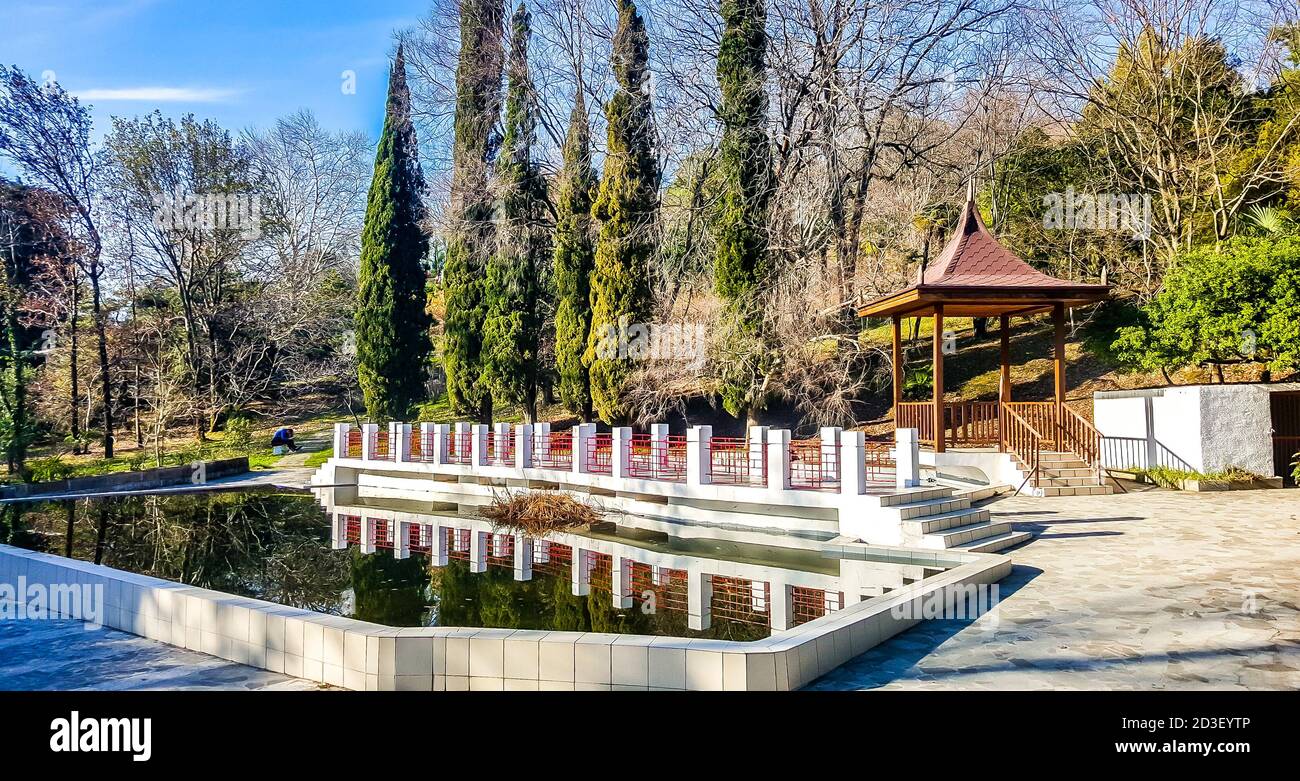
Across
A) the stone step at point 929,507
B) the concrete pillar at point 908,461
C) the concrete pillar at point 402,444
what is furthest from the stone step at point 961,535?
the concrete pillar at point 402,444

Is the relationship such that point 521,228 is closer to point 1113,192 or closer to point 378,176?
point 378,176

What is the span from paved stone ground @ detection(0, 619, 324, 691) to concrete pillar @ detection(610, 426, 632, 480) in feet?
25.9

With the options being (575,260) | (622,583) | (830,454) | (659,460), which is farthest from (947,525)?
(575,260)

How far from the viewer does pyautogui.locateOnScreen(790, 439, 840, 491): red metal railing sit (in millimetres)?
10922

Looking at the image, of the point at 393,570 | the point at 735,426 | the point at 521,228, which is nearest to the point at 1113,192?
the point at 735,426

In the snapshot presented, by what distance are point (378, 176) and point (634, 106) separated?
10.5m

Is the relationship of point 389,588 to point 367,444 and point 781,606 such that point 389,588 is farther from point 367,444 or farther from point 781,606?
point 367,444

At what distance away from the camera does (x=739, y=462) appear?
12148 millimetres

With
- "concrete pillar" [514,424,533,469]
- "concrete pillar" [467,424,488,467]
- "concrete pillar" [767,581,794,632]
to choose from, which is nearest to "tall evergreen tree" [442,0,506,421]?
"concrete pillar" [467,424,488,467]

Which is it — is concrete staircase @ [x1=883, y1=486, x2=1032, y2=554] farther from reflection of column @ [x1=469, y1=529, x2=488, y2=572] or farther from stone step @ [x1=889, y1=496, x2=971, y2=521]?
reflection of column @ [x1=469, y1=529, x2=488, y2=572]

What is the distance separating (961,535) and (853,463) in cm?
159

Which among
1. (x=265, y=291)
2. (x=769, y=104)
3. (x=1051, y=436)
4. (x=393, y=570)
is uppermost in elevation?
(x=769, y=104)
